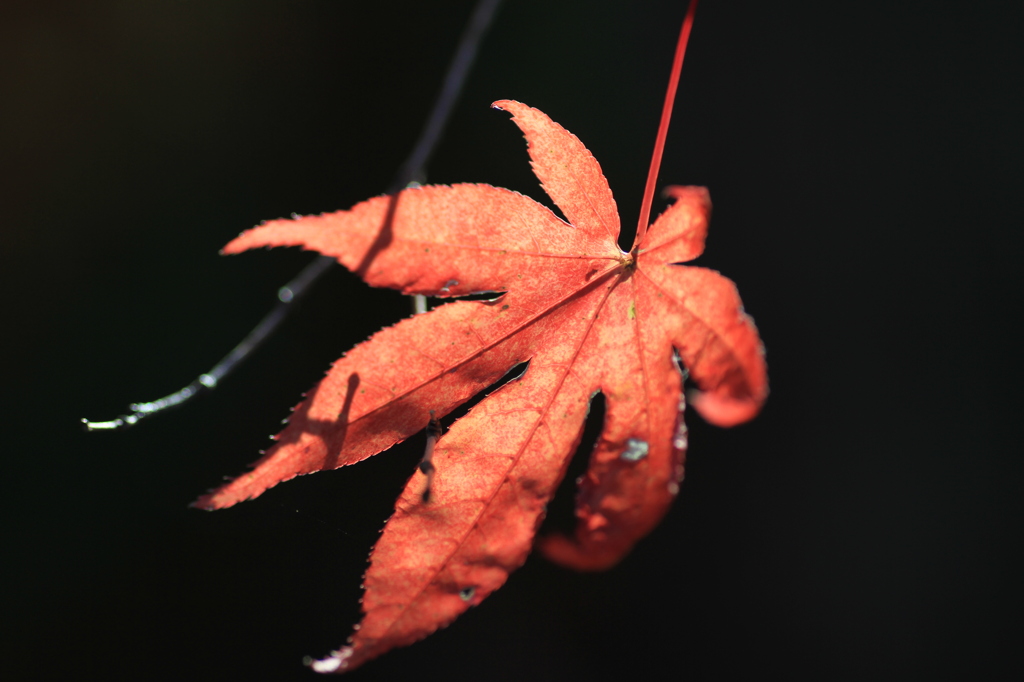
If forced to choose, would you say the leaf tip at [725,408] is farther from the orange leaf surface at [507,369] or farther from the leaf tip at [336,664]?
the leaf tip at [336,664]

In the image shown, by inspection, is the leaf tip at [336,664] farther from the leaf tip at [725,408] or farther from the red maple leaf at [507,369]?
the leaf tip at [725,408]

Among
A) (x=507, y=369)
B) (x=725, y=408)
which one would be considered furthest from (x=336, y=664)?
(x=725, y=408)

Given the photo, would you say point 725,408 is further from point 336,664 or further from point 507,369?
point 336,664

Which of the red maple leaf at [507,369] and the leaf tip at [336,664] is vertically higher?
the red maple leaf at [507,369]

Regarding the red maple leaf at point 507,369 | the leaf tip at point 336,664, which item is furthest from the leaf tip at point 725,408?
the leaf tip at point 336,664

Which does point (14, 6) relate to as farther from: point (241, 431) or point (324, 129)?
point (241, 431)

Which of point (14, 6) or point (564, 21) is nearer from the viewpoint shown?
point (14, 6)

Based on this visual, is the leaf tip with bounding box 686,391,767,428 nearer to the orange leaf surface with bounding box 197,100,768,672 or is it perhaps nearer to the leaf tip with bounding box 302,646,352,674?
the orange leaf surface with bounding box 197,100,768,672

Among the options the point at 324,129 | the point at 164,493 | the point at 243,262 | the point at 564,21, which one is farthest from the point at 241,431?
the point at 564,21
